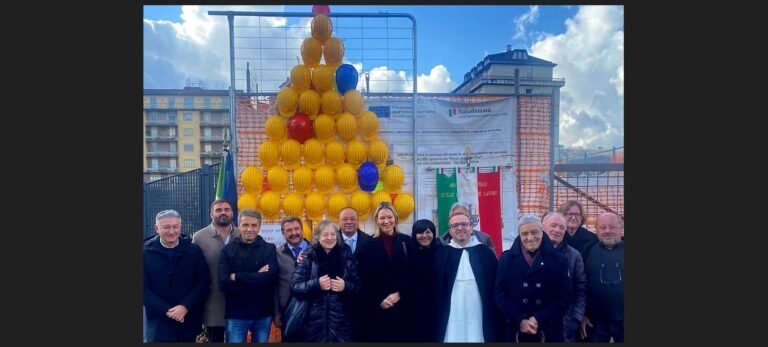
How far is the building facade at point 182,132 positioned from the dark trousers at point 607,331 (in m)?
53.3

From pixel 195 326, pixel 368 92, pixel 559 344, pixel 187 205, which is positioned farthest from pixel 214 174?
pixel 559 344

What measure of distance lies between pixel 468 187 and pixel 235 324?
10.1 ft

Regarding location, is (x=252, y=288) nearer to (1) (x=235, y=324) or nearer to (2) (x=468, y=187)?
A: (1) (x=235, y=324)

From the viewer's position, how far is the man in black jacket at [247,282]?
3324 millimetres

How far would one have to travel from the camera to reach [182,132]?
180ft

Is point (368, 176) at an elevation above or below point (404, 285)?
above

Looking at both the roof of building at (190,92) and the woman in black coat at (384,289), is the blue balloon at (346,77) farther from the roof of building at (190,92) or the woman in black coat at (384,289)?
the roof of building at (190,92)

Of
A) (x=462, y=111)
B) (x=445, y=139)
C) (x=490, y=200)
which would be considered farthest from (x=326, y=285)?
(x=462, y=111)

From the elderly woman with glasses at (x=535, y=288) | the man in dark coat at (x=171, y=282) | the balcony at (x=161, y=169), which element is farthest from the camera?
the balcony at (x=161, y=169)

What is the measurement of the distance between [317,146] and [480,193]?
2.13 m

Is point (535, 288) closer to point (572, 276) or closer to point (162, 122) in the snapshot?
point (572, 276)

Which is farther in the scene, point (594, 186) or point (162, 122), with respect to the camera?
point (162, 122)

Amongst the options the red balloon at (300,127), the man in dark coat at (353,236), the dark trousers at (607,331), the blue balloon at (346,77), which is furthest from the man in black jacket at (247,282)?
the dark trousers at (607,331)

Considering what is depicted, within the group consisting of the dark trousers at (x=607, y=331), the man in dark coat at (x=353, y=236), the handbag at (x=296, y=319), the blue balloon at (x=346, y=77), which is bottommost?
the dark trousers at (x=607, y=331)
